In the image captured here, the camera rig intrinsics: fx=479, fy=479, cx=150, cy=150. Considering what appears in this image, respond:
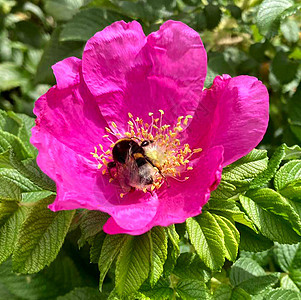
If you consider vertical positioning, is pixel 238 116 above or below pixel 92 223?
above

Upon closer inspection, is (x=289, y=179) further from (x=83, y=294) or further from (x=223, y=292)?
(x=83, y=294)

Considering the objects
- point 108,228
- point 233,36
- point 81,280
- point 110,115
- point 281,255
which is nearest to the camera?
point 108,228

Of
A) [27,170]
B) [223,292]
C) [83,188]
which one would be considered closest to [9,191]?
[27,170]

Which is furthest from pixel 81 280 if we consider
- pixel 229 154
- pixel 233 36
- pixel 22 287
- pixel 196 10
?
pixel 233 36

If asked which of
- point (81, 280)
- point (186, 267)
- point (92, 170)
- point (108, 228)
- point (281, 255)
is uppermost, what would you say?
point (108, 228)

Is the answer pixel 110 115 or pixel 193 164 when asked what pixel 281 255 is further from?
pixel 110 115
